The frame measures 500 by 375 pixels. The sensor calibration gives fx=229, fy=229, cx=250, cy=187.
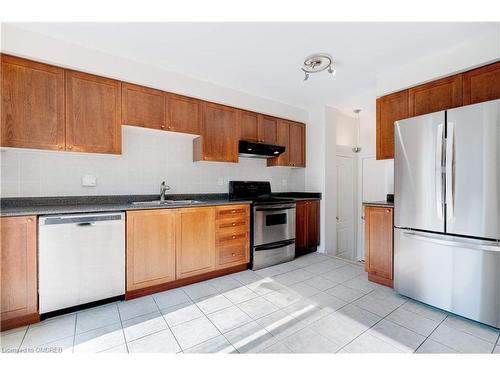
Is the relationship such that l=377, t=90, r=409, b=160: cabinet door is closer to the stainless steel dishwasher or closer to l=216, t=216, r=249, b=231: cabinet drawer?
l=216, t=216, r=249, b=231: cabinet drawer

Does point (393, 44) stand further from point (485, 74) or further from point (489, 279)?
point (489, 279)

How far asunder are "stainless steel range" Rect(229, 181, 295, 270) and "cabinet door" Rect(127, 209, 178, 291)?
112cm

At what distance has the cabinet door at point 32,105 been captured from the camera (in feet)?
6.43

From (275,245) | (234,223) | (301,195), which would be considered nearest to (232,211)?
(234,223)

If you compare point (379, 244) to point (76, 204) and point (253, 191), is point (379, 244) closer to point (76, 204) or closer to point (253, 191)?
point (253, 191)

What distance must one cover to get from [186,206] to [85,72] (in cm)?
167

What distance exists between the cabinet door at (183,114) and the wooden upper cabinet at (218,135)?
98 millimetres

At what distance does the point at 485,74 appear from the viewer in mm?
2119

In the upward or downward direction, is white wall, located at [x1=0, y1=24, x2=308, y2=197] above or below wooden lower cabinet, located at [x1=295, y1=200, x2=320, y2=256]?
above

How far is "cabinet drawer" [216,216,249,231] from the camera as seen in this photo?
2873 millimetres

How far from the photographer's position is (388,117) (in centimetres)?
279

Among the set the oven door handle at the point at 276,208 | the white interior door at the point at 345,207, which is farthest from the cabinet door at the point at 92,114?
the white interior door at the point at 345,207

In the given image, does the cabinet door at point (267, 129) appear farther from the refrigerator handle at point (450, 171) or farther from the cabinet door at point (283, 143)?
the refrigerator handle at point (450, 171)

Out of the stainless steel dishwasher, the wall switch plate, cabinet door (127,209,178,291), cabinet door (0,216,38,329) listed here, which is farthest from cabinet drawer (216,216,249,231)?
cabinet door (0,216,38,329)
